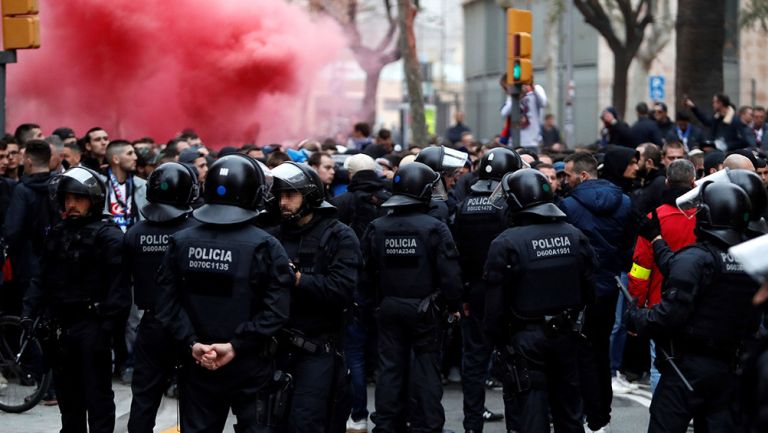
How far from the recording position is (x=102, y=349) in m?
7.21

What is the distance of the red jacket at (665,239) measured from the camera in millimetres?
7328

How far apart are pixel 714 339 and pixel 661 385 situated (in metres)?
0.39

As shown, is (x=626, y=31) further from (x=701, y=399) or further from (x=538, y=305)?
(x=701, y=399)

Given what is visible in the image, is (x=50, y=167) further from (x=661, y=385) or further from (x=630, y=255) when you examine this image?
(x=661, y=385)

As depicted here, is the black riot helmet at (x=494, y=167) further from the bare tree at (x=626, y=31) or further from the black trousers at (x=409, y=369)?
the bare tree at (x=626, y=31)

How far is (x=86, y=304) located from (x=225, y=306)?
1709 mm

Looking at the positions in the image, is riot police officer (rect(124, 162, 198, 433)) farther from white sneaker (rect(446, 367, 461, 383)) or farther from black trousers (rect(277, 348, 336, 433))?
white sneaker (rect(446, 367, 461, 383))

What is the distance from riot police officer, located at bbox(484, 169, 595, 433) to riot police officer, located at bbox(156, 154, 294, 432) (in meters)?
1.48

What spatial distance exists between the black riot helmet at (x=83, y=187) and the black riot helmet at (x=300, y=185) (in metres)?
1.19

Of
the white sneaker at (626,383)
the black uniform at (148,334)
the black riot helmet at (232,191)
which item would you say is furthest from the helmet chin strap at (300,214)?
the white sneaker at (626,383)

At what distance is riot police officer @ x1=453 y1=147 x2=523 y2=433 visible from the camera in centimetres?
835

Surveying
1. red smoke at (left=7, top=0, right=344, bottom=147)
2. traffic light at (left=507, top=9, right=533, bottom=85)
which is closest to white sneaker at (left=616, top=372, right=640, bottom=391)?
traffic light at (left=507, top=9, right=533, bottom=85)

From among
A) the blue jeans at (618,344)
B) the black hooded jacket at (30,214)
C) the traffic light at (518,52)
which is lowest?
the blue jeans at (618,344)

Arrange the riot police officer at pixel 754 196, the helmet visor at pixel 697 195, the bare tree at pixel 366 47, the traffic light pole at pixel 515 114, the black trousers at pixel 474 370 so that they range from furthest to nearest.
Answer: the bare tree at pixel 366 47, the traffic light pole at pixel 515 114, the black trousers at pixel 474 370, the helmet visor at pixel 697 195, the riot police officer at pixel 754 196
